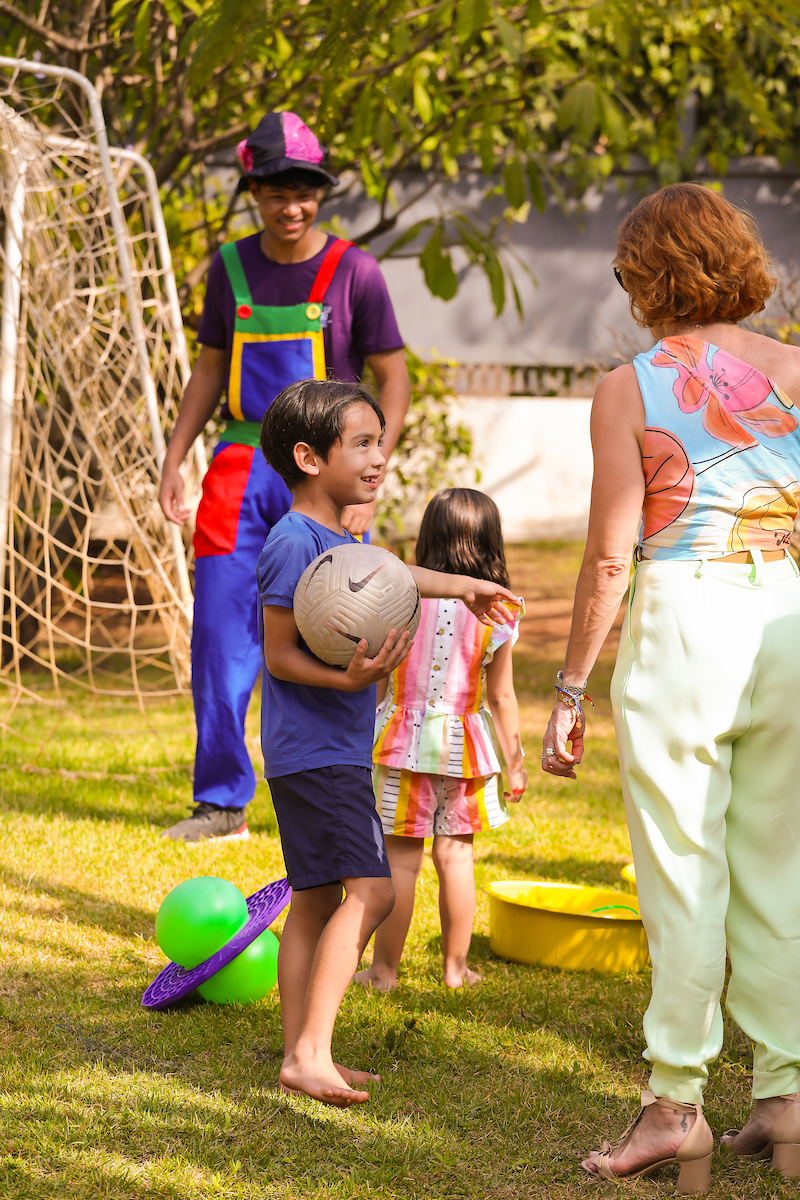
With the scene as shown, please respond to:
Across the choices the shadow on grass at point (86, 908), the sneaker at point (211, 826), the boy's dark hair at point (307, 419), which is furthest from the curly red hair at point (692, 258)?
the sneaker at point (211, 826)

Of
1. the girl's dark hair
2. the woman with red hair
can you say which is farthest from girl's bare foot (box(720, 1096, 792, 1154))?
the girl's dark hair

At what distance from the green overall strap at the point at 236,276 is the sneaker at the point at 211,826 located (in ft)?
6.26

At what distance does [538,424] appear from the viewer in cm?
1325

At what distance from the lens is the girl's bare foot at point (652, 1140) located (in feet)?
7.71

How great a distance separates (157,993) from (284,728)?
3.27 ft

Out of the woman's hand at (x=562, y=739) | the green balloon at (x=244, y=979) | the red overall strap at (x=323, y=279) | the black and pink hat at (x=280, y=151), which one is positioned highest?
the black and pink hat at (x=280, y=151)

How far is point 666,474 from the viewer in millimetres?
2406

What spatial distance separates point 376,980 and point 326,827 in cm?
91

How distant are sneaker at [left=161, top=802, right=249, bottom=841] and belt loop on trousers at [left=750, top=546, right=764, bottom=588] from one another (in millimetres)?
2758

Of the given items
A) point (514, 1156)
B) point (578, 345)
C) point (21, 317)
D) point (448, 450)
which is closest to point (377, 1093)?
point (514, 1156)

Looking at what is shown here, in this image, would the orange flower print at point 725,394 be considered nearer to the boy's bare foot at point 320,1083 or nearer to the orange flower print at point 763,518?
the orange flower print at point 763,518

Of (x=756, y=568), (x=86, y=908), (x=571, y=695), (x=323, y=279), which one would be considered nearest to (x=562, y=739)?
(x=571, y=695)

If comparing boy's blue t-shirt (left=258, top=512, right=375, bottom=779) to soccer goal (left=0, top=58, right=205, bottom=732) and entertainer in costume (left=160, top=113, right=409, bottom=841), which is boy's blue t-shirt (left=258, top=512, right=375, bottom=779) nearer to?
entertainer in costume (left=160, top=113, right=409, bottom=841)

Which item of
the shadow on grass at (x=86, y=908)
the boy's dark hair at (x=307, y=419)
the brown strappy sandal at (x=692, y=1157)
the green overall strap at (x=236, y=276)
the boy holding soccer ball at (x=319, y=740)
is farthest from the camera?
the green overall strap at (x=236, y=276)
